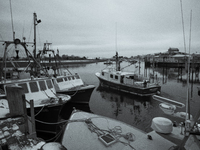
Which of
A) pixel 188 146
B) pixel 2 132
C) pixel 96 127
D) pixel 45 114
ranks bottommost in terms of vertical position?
pixel 45 114

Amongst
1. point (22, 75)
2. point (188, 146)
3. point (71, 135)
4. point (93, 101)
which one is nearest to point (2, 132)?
point (71, 135)

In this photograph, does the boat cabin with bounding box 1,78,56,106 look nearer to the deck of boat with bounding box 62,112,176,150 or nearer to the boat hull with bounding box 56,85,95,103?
the boat hull with bounding box 56,85,95,103

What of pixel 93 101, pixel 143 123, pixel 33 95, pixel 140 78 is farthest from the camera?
pixel 140 78

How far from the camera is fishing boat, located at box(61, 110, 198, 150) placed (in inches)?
149

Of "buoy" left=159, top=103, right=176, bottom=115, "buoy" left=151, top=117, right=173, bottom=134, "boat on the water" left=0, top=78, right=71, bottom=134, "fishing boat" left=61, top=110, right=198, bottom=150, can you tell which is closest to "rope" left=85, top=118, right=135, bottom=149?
"fishing boat" left=61, top=110, right=198, bottom=150

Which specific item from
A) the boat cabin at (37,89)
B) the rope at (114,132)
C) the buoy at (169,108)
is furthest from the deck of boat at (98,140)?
the boat cabin at (37,89)

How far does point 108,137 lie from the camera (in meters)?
5.09

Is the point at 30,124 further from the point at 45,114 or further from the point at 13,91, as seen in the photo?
the point at 45,114

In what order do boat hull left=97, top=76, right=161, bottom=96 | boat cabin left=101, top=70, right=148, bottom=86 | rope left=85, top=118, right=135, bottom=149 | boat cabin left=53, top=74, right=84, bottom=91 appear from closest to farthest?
rope left=85, top=118, right=135, bottom=149, boat cabin left=53, top=74, right=84, bottom=91, boat hull left=97, top=76, right=161, bottom=96, boat cabin left=101, top=70, right=148, bottom=86

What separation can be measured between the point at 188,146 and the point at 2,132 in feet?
23.2

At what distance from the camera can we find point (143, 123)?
1166cm

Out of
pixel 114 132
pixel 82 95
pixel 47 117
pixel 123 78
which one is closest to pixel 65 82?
pixel 82 95

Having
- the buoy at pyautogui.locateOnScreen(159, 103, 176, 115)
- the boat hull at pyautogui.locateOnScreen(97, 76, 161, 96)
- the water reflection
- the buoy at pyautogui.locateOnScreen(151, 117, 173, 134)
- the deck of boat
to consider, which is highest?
the buoy at pyautogui.locateOnScreen(159, 103, 176, 115)

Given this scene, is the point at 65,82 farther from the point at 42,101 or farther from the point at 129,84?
the point at 129,84
